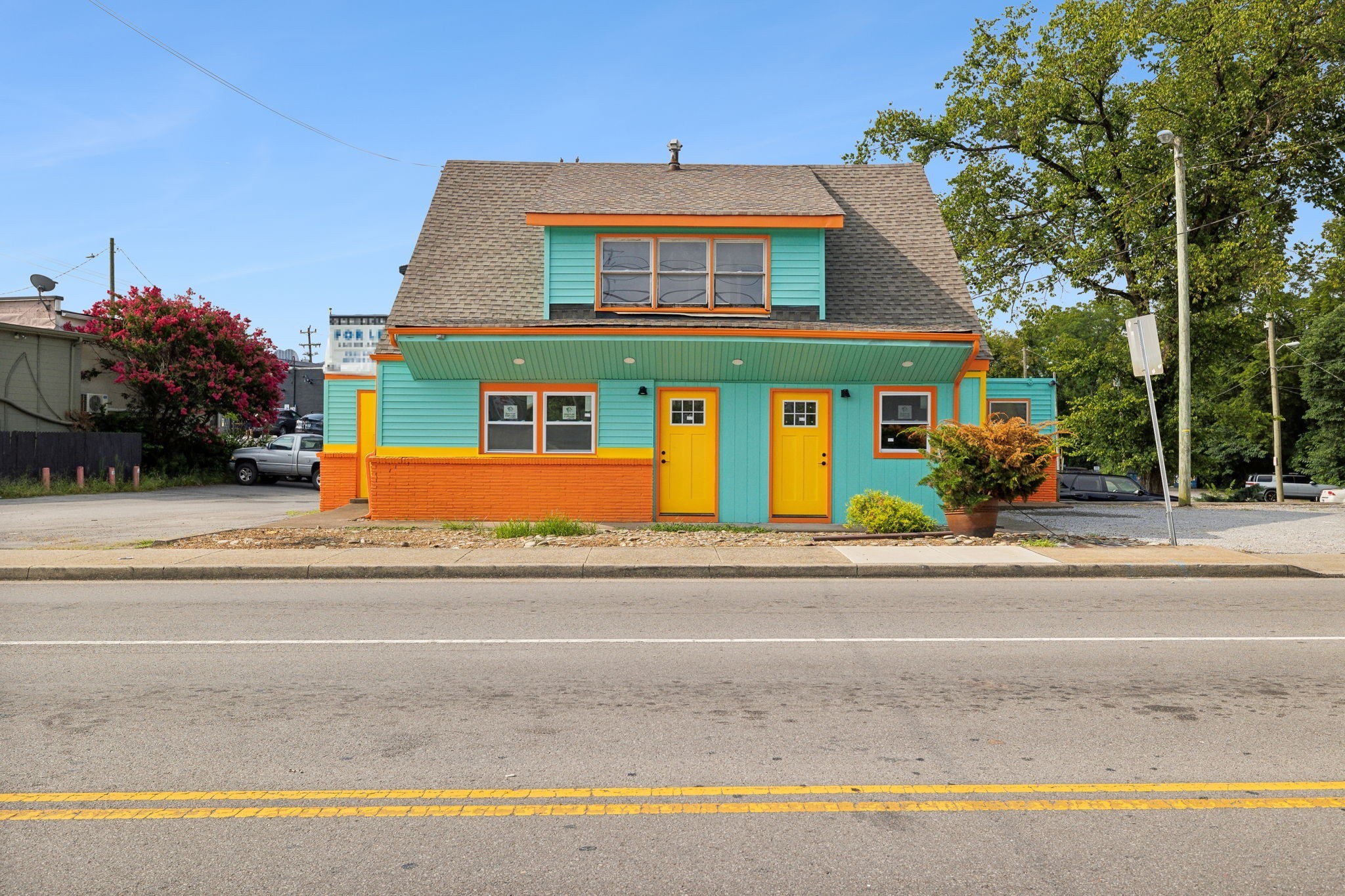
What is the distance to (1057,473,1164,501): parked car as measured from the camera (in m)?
29.1

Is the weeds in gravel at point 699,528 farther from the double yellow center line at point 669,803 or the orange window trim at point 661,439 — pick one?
the double yellow center line at point 669,803

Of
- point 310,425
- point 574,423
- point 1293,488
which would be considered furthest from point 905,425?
point 310,425

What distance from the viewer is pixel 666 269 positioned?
18.6 meters

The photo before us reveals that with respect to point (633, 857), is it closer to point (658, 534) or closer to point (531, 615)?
point (531, 615)

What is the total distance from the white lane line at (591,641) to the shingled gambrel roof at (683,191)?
38.0 ft

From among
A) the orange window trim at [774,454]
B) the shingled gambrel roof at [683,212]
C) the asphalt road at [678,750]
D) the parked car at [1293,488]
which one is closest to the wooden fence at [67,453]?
the shingled gambrel roof at [683,212]

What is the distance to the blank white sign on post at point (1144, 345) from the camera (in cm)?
1431

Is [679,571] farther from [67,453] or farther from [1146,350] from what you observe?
[67,453]

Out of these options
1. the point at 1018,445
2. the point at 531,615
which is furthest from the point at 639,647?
the point at 1018,445

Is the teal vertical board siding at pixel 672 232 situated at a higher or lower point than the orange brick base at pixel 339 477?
higher

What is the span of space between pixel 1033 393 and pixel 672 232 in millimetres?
10932

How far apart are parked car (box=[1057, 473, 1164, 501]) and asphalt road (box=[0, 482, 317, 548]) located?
20979mm

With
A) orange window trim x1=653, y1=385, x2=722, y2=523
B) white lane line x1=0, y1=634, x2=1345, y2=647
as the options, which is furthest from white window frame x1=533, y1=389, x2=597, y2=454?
white lane line x1=0, y1=634, x2=1345, y2=647

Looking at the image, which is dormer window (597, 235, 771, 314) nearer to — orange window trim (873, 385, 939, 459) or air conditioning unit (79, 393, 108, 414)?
orange window trim (873, 385, 939, 459)
